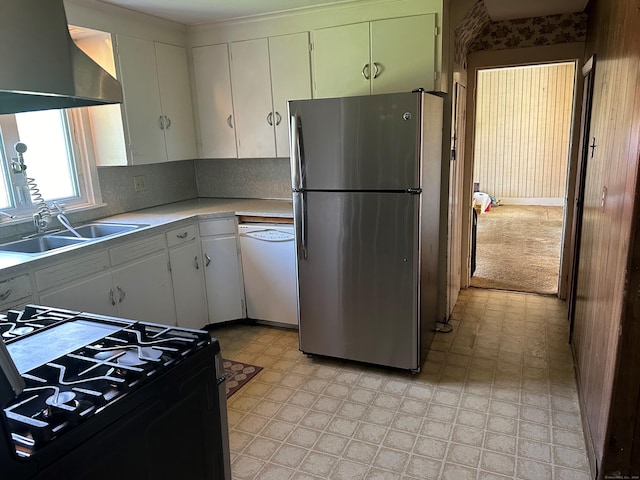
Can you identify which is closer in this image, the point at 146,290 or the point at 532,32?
the point at 146,290

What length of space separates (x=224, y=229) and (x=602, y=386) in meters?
2.49

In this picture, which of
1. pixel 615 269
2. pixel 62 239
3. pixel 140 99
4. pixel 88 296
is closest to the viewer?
pixel 615 269

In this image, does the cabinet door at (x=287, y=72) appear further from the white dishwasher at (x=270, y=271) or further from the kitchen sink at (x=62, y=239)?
the kitchen sink at (x=62, y=239)

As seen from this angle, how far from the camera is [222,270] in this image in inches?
135

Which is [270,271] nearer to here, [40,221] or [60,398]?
[40,221]

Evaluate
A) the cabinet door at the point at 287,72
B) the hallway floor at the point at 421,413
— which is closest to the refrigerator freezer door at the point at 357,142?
the cabinet door at the point at 287,72

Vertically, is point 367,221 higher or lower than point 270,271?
higher

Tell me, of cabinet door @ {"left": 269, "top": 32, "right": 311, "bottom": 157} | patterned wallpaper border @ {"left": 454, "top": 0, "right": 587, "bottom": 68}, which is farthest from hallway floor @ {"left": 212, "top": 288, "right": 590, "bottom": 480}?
patterned wallpaper border @ {"left": 454, "top": 0, "right": 587, "bottom": 68}

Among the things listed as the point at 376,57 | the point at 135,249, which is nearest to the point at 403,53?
the point at 376,57

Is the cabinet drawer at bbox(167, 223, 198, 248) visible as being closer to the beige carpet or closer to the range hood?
the range hood

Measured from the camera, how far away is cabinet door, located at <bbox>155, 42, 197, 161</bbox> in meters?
3.39

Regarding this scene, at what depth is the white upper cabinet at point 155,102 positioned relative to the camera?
3.13 m

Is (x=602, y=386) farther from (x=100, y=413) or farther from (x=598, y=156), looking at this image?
(x=100, y=413)

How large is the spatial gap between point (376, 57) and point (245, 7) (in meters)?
0.95
